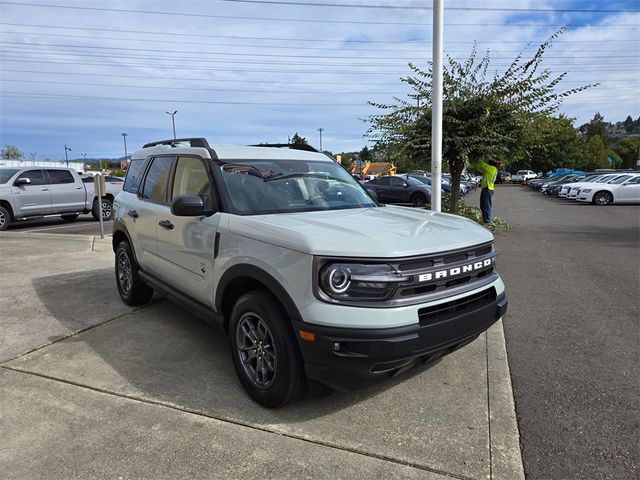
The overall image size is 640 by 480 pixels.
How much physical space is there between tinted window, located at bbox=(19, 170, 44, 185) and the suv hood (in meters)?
13.4

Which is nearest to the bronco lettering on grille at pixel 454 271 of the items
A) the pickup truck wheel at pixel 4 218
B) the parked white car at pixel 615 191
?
the pickup truck wheel at pixel 4 218

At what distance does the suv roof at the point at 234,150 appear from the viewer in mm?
4034

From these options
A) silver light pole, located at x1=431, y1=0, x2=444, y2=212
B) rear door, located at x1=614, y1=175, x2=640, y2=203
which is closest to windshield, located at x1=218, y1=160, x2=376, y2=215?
silver light pole, located at x1=431, y1=0, x2=444, y2=212

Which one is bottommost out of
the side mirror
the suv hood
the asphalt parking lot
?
the asphalt parking lot

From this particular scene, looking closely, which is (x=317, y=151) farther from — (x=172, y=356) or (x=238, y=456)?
(x=238, y=456)

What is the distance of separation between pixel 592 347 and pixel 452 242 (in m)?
2.25

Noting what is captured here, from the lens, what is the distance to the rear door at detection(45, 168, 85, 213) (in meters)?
14.6

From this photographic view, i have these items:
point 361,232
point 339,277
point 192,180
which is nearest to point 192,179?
point 192,180

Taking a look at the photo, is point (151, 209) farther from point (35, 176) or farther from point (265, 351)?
→ point (35, 176)

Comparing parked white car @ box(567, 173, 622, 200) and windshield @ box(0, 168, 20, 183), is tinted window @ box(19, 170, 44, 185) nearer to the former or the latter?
windshield @ box(0, 168, 20, 183)

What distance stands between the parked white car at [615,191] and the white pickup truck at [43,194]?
70.7 ft

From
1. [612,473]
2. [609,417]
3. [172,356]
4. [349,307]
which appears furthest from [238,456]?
[609,417]

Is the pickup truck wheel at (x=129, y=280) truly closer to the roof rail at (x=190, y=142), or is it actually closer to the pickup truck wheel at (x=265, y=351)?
the roof rail at (x=190, y=142)

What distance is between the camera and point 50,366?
3.89 metres
